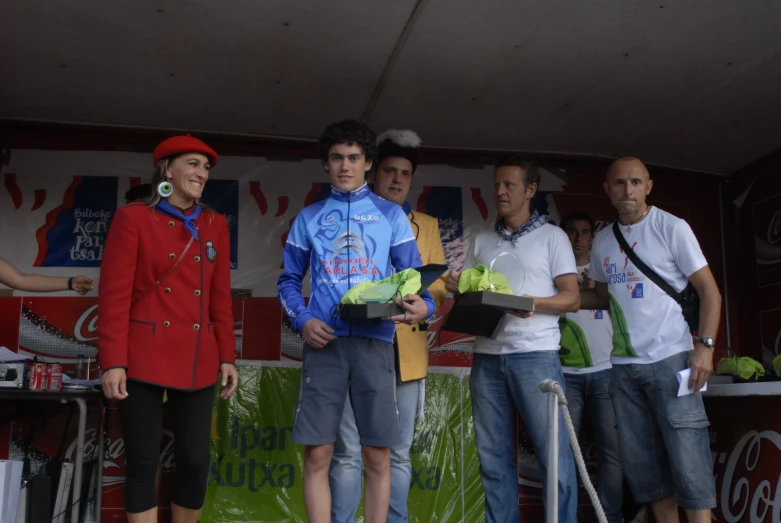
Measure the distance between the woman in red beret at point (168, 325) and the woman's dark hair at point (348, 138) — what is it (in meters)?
→ 0.51

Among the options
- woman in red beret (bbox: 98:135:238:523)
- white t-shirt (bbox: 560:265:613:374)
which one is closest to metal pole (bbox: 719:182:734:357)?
white t-shirt (bbox: 560:265:613:374)

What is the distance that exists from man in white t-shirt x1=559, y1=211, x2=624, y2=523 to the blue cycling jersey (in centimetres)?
162

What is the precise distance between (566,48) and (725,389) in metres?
1.92

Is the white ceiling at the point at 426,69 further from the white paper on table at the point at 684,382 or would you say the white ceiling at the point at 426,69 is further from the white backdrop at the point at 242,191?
the white paper on table at the point at 684,382

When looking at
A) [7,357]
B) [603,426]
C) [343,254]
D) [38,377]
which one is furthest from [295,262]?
[603,426]

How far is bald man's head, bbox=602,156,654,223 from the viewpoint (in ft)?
11.3

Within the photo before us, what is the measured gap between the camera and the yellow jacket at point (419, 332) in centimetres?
331

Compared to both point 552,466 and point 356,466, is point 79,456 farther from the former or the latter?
point 552,466

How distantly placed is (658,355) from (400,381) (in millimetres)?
1097

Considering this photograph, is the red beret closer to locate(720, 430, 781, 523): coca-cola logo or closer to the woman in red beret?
the woman in red beret

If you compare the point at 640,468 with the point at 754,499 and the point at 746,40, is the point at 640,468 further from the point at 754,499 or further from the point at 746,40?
the point at 746,40

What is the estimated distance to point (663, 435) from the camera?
3193 millimetres

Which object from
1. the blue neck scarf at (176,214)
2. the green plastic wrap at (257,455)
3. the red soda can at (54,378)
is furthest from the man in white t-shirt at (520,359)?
the red soda can at (54,378)

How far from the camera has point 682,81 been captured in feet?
13.7
